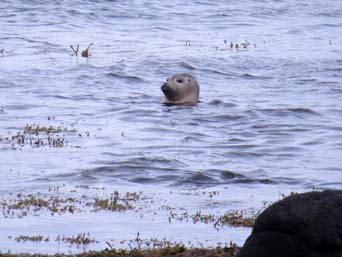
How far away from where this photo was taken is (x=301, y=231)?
818cm

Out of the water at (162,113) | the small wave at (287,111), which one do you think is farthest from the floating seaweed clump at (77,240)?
the small wave at (287,111)

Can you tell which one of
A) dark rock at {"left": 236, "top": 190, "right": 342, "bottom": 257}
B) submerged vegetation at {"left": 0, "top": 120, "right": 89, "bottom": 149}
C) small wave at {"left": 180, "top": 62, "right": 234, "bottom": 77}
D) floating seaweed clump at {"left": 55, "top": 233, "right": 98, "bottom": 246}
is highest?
dark rock at {"left": 236, "top": 190, "right": 342, "bottom": 257}

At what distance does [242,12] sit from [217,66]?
13.6m

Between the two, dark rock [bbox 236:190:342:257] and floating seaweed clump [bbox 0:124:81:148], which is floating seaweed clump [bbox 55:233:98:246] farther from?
floating seaweed clump [bbox 0:124:81:148]

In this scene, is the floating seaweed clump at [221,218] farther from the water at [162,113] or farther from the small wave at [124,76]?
the small wave at [124,76]

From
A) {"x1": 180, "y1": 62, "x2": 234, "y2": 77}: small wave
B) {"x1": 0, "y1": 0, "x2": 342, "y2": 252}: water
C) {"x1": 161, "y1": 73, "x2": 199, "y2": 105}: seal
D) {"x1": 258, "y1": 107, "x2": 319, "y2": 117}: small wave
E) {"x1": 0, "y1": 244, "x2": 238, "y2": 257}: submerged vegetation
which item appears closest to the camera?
{"x1": 0, "y1": 244, "x2": 238, "y2": 257}: submerged vegetation

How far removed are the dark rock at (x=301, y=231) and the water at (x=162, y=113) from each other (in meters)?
2.29

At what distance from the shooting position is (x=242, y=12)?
42500mm

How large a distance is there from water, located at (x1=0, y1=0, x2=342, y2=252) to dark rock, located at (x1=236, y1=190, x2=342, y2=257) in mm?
2289

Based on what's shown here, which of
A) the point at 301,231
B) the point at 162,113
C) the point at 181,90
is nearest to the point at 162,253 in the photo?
the point at 301,231

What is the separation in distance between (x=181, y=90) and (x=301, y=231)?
15538 mm

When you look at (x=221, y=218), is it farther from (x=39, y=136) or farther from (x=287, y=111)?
(x=287, y=111)

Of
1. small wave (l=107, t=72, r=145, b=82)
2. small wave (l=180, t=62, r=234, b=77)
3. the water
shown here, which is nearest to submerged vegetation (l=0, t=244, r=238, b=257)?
the water

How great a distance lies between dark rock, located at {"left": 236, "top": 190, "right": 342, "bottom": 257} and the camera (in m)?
8.15
